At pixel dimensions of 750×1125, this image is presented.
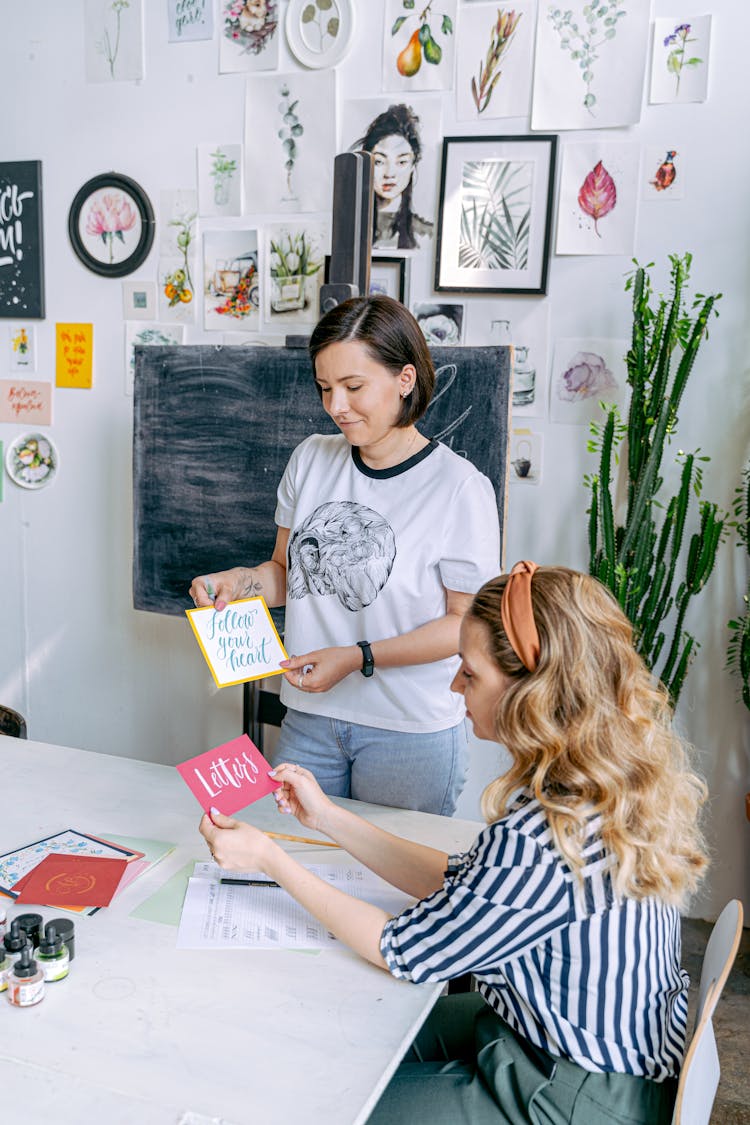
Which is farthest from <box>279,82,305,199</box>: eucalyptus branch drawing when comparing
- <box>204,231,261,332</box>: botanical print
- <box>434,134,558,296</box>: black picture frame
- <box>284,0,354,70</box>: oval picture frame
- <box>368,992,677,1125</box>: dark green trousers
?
<box>368,992,677,1125</box>: dark green trousers

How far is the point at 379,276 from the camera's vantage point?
109 inches

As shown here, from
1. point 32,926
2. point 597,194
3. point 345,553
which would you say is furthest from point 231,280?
point 32,926

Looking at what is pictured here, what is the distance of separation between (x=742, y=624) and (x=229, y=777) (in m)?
1.59

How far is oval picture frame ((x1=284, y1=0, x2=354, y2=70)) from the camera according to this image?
2.68 m

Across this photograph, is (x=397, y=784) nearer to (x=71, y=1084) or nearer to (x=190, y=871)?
(x=190, y=871)

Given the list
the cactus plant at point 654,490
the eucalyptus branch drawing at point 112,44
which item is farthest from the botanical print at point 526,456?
the eucalyptus branch drawing at point 112,44

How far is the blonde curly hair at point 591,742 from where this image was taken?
3.61 ft

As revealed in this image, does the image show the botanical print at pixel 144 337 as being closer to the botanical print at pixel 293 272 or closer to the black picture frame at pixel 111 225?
the black picture frame at pixel 111 225

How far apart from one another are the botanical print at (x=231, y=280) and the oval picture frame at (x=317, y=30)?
1.68ft

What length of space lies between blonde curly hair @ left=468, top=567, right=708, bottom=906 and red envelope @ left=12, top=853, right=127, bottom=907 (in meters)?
0.60

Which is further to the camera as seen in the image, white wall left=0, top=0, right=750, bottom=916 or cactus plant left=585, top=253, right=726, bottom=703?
white wall left=0, top=0, right=750, bottom=916

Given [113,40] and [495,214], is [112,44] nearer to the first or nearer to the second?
[113,40]

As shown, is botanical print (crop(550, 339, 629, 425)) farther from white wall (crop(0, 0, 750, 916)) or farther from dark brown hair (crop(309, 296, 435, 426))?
dark brown hair (crop(309, 296, 435, 426))

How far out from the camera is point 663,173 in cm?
246
